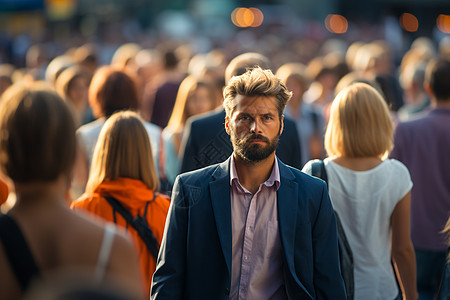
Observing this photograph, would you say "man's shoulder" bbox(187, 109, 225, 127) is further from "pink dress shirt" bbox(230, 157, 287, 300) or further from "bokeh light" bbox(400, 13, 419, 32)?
"bokeh light" bbox(400, 13, 419, 32)

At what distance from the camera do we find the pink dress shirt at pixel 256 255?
11.4 feet

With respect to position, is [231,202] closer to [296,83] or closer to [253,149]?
[253,149]

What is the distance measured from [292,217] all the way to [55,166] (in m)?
1.41

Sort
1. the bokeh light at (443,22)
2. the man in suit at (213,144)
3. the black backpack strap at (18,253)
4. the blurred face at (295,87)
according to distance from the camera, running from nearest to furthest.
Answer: the black backpack strap at (18,253), the man in suit at (213,144), the blurred face at (295,87), the bokeh light at (443,22)

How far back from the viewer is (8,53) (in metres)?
24.2

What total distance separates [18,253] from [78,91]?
584 cm

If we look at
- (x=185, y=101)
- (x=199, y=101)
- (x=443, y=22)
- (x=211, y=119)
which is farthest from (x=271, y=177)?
(x=443, y=22)

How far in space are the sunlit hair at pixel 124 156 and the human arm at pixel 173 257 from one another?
773 mm

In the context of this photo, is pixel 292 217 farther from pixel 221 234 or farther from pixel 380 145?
pixel 380 145

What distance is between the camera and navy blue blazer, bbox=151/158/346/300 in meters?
3.45

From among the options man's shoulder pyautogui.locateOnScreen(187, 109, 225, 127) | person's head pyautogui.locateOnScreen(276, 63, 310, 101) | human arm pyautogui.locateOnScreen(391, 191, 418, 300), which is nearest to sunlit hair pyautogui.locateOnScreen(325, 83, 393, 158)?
human arm pyautogui.locateOnScreen(391, 191, 418, 300)

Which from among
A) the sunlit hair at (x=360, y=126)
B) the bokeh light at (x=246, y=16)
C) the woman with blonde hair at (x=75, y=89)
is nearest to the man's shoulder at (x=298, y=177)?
the sunlit hair at (x=360, y=126)

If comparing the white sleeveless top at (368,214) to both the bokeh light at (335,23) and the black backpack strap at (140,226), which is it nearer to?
the black backpack strap at (140,226)

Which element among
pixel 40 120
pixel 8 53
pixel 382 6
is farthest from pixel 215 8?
pixel 40 120
